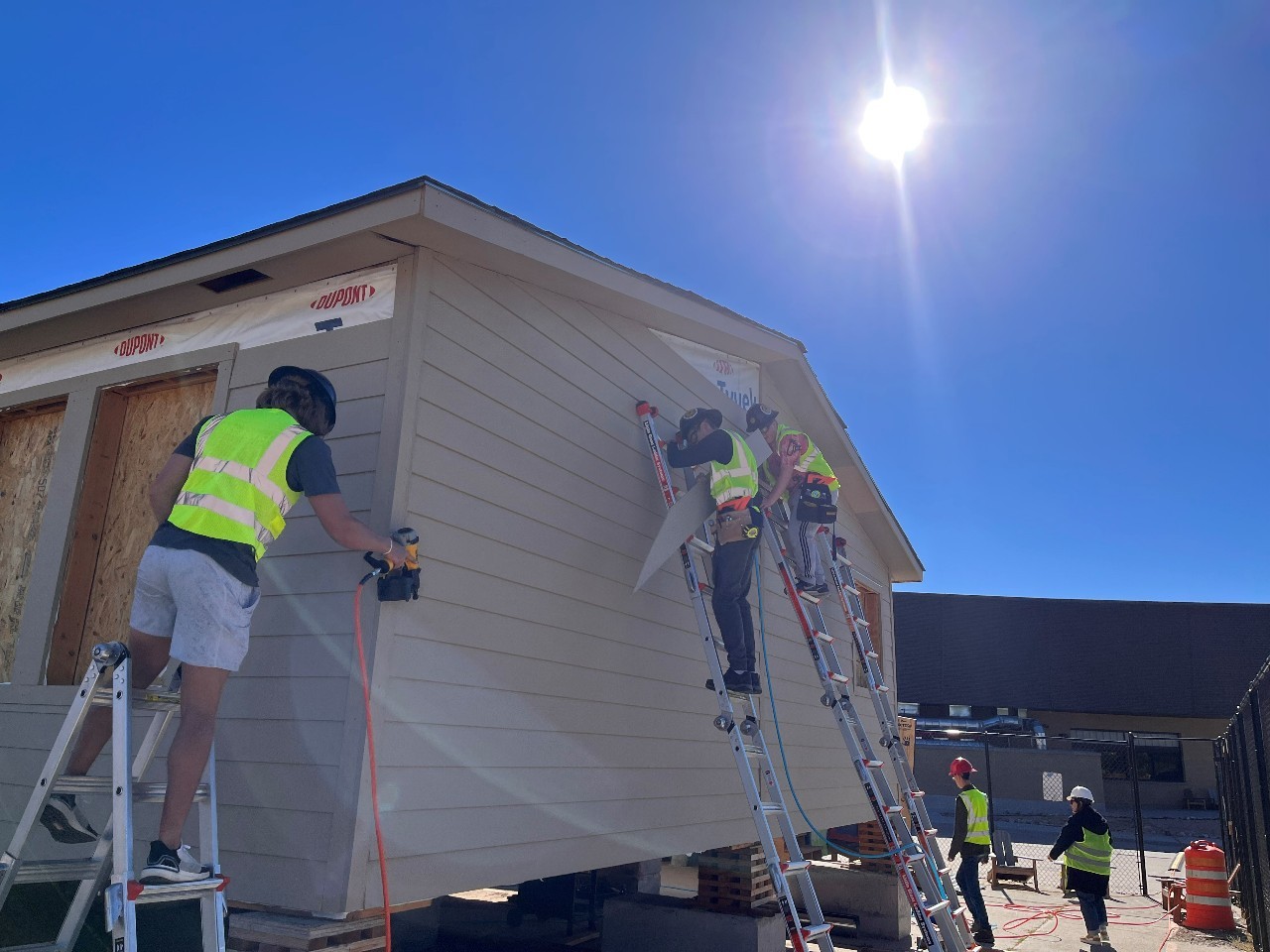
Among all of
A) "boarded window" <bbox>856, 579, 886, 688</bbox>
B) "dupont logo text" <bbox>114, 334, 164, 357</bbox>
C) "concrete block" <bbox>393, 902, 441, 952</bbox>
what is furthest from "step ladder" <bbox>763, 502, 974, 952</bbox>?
"boarded window" <bbox>856, 579, 886, 688</bbox>

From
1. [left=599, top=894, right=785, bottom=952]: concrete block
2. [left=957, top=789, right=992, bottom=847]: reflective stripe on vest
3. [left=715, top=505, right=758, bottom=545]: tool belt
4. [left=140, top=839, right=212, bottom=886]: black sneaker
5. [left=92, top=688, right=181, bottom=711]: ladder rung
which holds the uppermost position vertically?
[left=715, top=505, right=758, bottom=545]: tool belt

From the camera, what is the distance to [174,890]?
2918mm

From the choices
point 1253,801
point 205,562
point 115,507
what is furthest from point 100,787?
point 1253,801

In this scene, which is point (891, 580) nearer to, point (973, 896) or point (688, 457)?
point (973, 896)

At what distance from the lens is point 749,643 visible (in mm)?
5977

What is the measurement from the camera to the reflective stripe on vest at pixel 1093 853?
388 inches

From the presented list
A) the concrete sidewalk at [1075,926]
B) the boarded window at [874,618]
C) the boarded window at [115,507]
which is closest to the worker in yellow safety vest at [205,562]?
the boarded window at [115,507]

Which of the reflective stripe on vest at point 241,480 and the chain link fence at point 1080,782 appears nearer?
the reflective stripe on vest at point 241,480

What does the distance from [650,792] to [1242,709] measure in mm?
6707

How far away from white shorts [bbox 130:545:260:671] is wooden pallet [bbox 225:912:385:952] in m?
1.36

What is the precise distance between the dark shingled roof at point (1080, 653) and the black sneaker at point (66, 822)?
30083 mm

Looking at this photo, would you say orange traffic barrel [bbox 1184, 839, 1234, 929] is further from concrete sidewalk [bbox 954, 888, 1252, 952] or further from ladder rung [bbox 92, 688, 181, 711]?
ladder rung [bbox 92, 688, 181, 711]

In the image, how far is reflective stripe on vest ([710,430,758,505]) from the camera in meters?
6.09

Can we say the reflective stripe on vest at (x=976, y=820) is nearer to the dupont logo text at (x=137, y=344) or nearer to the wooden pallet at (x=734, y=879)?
the wooden pallet at (x=734, y=879)
